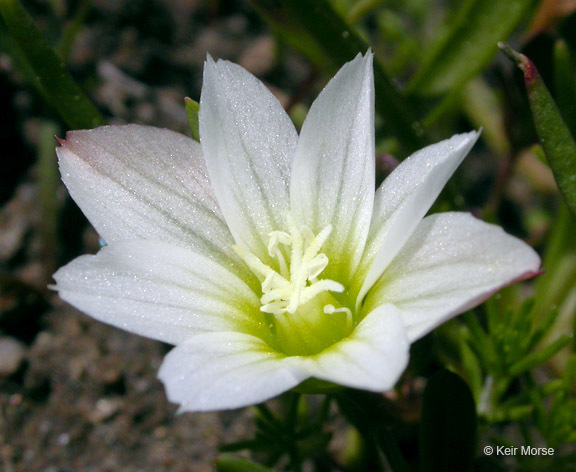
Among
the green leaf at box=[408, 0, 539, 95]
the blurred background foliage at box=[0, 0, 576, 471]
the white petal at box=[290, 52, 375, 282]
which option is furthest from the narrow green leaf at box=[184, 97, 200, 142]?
the green leaf at box=[408, 0, 539, 95]

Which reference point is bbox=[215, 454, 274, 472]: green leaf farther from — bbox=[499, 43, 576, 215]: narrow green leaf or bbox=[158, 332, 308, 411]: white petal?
bbox=[499, 43, 576, 215]: narrow green leaf

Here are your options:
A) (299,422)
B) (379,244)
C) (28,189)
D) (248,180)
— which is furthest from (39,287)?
(379,244)

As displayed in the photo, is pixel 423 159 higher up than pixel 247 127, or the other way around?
pixel 423 159

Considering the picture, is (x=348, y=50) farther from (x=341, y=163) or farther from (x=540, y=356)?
(x=540, y=356)

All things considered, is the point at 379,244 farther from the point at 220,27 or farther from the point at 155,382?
the point at 220,27

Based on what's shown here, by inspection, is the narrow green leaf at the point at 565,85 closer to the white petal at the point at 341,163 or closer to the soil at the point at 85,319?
the white petal at the point at 341,163

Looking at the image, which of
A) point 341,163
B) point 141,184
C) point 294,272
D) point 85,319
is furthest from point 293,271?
point 85,319
